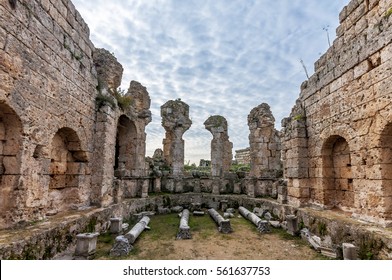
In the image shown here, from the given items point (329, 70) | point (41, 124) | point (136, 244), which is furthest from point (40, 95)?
point (329, 70)

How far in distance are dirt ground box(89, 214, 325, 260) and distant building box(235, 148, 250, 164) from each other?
13505 millimetres

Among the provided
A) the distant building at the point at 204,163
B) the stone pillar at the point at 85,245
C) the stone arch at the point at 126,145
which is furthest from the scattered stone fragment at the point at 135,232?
the distant building at the point at 204,163

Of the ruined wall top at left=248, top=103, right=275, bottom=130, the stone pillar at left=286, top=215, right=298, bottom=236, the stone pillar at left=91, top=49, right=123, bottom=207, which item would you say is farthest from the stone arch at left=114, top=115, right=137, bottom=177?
the stone pillar at left=286, top=215, right=298, bottom=236

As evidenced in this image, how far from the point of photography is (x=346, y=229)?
5.02 m

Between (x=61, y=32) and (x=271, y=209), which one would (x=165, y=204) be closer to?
(x=271, y=209)

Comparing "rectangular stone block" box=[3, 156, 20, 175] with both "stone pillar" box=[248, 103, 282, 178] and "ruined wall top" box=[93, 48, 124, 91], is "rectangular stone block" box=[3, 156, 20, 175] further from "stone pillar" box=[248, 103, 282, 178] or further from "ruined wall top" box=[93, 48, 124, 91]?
"stone pillar" box=[248, 103, 282, 178]

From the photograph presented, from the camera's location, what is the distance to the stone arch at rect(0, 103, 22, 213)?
14.7 ft

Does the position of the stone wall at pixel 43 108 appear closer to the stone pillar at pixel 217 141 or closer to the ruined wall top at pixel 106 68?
the ruined wall top at pixel 106 68

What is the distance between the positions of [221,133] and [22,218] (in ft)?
32.2

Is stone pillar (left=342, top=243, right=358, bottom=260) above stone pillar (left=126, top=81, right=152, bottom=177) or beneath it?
beneath

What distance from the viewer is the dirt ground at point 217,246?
203 inches

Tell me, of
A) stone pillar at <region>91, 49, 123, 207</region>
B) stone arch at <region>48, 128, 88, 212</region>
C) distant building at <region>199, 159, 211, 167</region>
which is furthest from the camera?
distant building at <region>199, 159, 211, 167</region>

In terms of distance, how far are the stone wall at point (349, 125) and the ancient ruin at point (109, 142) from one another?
3 cm

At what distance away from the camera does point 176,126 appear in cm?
1292
